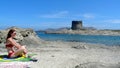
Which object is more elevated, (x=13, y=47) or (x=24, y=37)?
(x=13, y=47)

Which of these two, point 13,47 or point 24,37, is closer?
point 13,47

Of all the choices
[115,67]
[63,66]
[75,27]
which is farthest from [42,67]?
[75,27]

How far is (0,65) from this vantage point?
10.7m

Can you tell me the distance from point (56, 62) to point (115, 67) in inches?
141

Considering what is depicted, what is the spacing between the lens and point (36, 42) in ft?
83.0

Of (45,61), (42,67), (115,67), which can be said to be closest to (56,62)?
(45,61)

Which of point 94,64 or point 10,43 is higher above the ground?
point 10,43

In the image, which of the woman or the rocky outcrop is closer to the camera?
the woman

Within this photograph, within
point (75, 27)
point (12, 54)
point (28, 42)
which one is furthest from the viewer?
point (75, 27)

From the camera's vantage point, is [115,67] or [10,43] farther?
[10,43]

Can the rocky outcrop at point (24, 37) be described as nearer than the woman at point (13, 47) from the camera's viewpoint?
No

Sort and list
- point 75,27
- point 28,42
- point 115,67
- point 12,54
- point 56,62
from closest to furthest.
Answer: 1. point 115,67
2. point 12,54
3. point 56,62
4. point 28,42
5. point 75,27

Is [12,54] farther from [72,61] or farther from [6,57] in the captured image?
[72,61]

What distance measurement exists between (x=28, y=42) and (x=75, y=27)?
4026 inches
